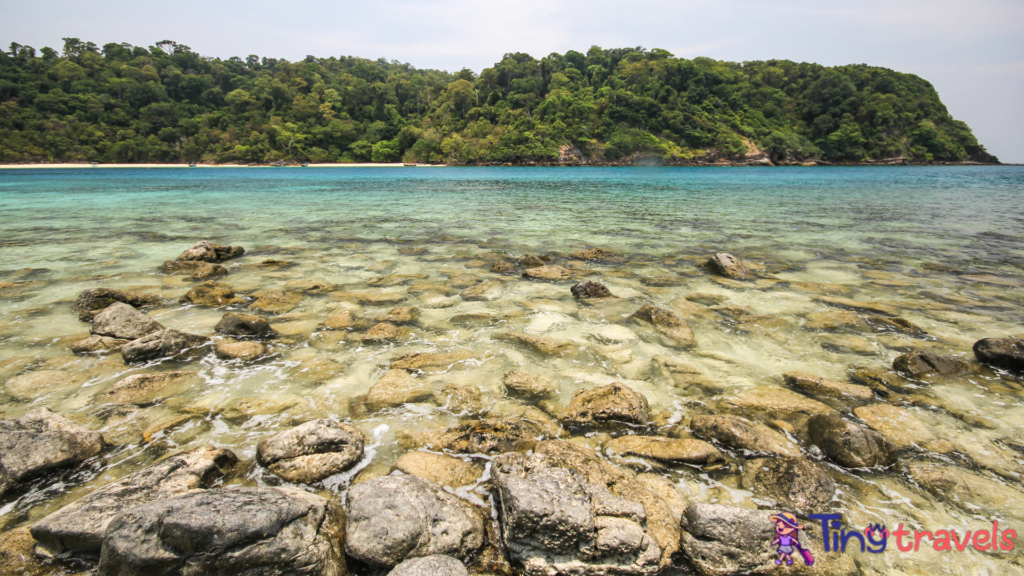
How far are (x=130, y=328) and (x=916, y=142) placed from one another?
15147 cm

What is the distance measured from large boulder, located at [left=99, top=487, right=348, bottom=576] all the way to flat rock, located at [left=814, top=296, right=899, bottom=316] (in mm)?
7599

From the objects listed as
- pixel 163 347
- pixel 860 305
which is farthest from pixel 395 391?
pixel 860 305

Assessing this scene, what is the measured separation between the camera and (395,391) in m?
4.21

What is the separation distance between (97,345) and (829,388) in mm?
8209

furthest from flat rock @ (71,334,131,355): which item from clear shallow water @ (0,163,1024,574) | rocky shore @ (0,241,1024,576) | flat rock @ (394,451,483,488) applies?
flat rock @ (394,451,483,488)

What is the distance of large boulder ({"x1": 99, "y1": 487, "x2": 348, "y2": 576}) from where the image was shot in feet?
6.72

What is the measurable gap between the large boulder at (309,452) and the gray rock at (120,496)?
32 cm

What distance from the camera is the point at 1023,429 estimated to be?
11.9ft

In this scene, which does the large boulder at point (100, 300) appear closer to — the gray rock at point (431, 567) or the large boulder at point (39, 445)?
the large boulder at point (39, 445)

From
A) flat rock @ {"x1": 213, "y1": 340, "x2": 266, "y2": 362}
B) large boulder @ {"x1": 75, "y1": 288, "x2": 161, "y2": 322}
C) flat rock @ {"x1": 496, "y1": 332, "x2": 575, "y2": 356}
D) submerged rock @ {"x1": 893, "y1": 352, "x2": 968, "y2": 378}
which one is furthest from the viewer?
large boulder @ {"x1": 75, "y1": 288, "x2": 161, "y2": 322}

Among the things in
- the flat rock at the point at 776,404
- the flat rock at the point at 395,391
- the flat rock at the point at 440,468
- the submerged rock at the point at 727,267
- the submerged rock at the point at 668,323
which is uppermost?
the submerged rock at the point at 727,267

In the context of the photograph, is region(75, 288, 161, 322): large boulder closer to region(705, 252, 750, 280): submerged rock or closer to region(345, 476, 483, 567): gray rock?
region(345, 476, 483, 567): gray rock

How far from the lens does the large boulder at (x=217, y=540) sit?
2049 mm

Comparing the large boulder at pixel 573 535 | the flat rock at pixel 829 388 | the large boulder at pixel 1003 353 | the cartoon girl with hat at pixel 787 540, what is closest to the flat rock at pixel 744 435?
the cartoon girl with hat at pixel 787 540
